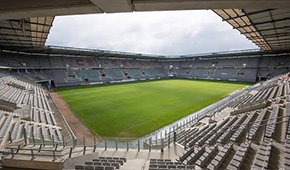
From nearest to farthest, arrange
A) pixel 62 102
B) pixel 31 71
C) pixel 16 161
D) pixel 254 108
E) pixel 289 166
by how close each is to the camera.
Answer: pixel 289 166 < pixel 16 161 < pixel 254 108 < pixel 62 102 < pixel 31 71

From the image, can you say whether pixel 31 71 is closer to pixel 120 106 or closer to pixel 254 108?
pixel 120 106

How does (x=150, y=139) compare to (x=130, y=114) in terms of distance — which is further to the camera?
(x=130, y=114)

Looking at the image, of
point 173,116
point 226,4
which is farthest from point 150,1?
point 173,116

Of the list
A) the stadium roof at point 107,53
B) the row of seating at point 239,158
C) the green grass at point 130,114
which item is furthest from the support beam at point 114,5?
the stadium roof at point 107,53

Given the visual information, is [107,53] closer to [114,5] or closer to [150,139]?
[150,139]

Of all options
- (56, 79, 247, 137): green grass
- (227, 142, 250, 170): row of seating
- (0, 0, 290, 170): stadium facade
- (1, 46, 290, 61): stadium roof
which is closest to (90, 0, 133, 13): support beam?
(0, 0, 290, 170): stadium facade

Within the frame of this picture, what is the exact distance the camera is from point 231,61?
52.8 m

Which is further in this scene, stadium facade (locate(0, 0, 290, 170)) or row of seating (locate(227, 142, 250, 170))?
row of seating (locate(227, 142, 250, 170))

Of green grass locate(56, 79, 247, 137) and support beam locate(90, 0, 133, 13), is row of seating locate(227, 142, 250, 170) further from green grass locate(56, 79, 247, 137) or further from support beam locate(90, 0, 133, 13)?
green grass locate(56, 79, 247, 137)

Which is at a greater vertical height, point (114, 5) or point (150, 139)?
point (114, 5)

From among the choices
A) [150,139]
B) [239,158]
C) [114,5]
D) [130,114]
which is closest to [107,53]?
[130,114]

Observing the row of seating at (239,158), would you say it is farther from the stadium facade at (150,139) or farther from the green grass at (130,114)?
the green grass at (130,114)

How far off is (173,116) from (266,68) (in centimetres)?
3863

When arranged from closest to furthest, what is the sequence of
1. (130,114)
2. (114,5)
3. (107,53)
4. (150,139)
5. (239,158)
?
(114,5) → (239,158) → (150,139) → (130,114) → (107,53)
